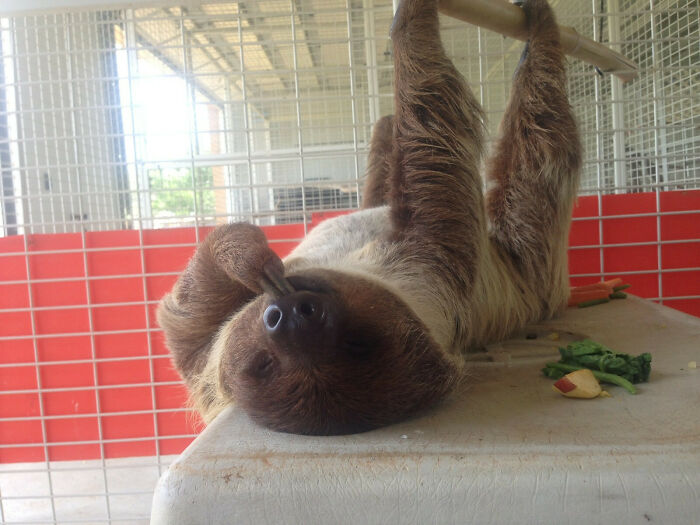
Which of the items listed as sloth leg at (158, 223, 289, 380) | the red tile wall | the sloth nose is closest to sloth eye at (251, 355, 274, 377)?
Result: the sloth nose

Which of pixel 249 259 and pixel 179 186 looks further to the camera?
pixel 179 186

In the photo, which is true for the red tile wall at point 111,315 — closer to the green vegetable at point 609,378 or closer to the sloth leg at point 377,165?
the sloth leg at point 377,165

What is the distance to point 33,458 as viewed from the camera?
3.44m

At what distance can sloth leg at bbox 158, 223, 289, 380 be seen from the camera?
1965 mm

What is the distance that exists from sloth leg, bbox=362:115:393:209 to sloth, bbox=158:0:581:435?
2.94 ft

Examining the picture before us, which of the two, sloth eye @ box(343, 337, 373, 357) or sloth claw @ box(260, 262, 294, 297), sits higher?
sloth claw @ box(260, 262, 294, 297)

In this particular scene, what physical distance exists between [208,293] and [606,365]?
167 cm

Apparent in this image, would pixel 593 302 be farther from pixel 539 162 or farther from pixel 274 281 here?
pixel 274 281

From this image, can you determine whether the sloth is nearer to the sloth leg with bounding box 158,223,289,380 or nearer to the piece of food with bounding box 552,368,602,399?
the sloth leg with bounding box 158,223,289,380

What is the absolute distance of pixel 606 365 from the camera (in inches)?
63.7

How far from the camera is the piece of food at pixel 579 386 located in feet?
4.90

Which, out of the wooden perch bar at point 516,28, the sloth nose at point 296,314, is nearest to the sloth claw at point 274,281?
the sloth nose at point 296,314

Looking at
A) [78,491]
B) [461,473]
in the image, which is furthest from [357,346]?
[78,491]

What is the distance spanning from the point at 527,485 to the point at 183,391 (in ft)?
9.47
